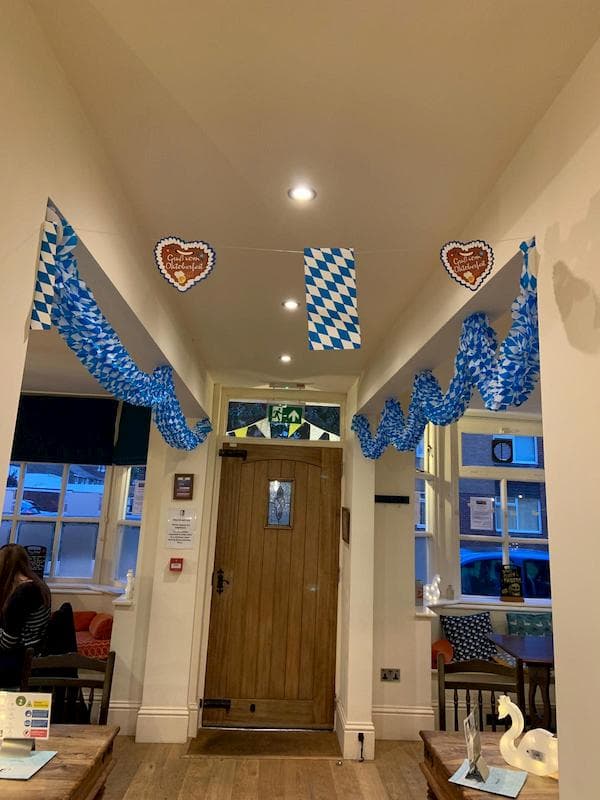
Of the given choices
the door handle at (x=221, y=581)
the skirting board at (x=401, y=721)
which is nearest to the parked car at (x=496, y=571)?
the skirting board at (x=401, y=721)

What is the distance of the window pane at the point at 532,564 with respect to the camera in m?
5.21

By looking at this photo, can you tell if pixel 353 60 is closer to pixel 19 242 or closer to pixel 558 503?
pixel 19 242

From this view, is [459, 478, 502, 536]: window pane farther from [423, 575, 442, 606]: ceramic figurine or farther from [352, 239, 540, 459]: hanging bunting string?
[352, 239, 540, 459]: hanging bunting string

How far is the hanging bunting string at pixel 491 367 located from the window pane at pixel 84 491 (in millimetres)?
3539

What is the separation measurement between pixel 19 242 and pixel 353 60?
2.88 feet

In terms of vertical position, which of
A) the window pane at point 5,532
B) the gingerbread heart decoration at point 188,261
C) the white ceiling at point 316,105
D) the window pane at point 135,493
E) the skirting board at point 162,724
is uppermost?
the white ceiling at point 316,105

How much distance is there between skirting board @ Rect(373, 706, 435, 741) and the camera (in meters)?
4.12

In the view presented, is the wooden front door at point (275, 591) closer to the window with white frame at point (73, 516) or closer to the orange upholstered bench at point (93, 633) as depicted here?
the orange upholstered bench at point (93, 633)

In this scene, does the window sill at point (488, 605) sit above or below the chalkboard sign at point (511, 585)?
below

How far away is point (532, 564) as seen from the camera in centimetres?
527

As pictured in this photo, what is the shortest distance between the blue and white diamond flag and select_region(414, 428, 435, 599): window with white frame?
11.6 ft

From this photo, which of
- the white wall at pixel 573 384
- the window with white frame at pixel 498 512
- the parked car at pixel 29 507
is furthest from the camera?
the parked car at pixel 29 507

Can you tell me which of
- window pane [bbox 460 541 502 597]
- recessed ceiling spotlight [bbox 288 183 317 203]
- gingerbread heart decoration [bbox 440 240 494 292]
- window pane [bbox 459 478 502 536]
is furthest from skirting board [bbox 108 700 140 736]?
gingerbread heart decoration [bbox 440 240 494 292]

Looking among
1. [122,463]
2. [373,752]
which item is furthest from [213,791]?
[122,463]
